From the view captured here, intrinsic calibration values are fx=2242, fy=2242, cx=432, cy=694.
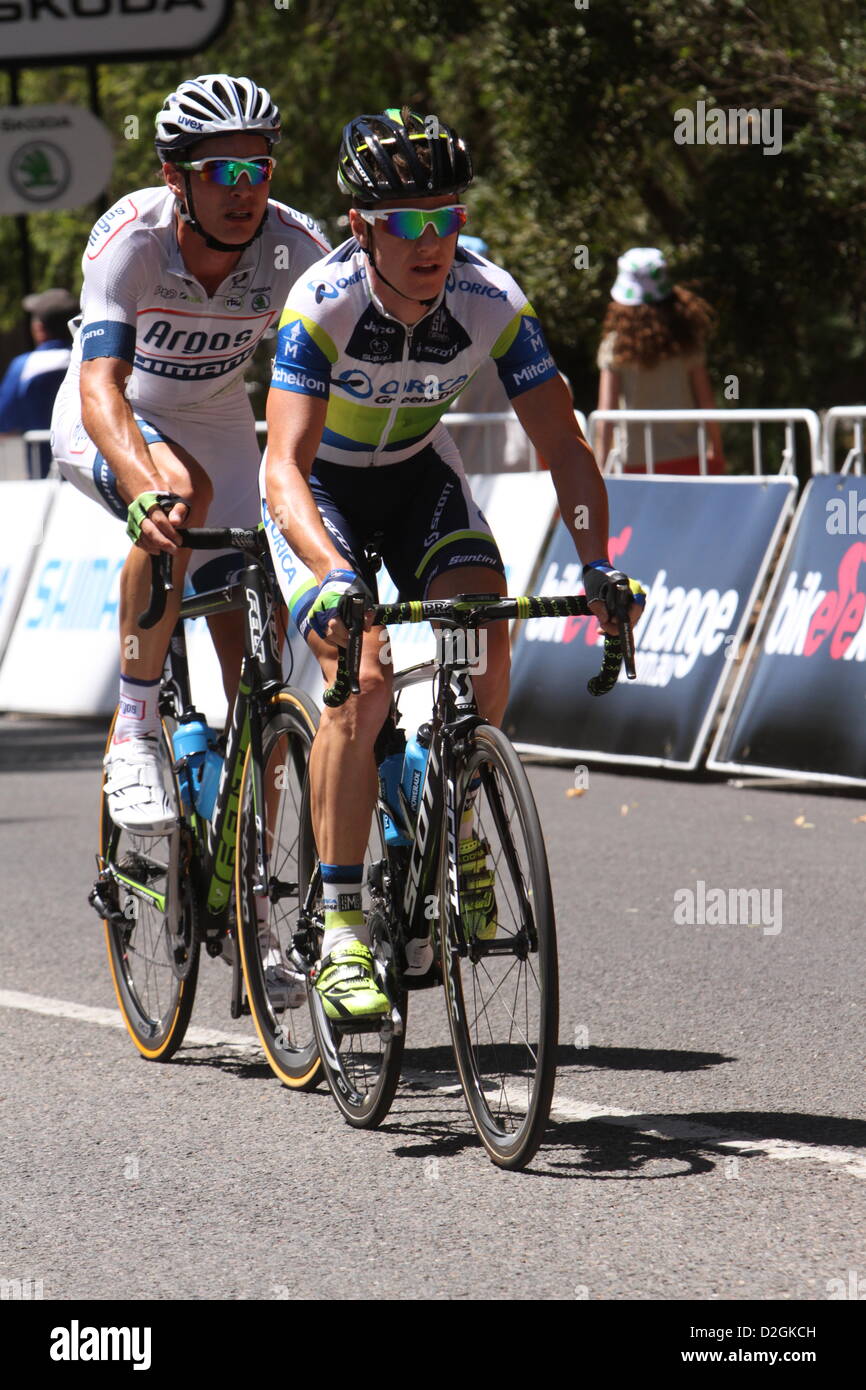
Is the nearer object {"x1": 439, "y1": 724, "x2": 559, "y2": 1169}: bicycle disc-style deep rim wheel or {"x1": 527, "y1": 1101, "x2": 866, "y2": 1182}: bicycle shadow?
{"x1": 439, "y1": 724, "x2": 559, "y2": 1169}: bicycle disc-style deep rim wheel

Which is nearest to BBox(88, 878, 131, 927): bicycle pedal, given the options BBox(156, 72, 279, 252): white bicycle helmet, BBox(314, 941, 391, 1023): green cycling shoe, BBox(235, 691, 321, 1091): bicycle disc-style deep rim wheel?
BBox(235, 691, 321, 1091): bicycle disc-style deep rim wheel

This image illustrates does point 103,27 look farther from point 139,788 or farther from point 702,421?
point 139,788

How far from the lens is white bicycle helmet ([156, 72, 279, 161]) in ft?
17.4

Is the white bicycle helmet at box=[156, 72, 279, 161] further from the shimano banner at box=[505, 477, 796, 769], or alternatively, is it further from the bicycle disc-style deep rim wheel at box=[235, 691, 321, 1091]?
the shimano banner at box=[505, 477, 796, 769]

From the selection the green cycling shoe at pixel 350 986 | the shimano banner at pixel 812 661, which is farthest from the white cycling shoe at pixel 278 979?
the shimano banner at pixel 812 661

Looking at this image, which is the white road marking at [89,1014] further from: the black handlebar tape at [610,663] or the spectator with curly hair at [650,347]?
the spectator with curly hair at [650,347]

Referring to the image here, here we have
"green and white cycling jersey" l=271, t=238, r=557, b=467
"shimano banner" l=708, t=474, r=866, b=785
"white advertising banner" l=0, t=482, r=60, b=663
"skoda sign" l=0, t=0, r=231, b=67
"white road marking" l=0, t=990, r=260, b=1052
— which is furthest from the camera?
"skoda sign" l=0, t=0, r=231, b=67

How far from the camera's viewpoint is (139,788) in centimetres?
561

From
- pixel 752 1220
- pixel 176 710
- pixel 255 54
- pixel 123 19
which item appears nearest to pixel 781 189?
pixel 123 19

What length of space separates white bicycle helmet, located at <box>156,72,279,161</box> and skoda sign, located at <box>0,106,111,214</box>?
44.9ft

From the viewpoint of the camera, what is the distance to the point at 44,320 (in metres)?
14.9

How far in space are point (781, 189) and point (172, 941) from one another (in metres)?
12.3

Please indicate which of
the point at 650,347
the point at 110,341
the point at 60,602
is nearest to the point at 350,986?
the point at 110,341
